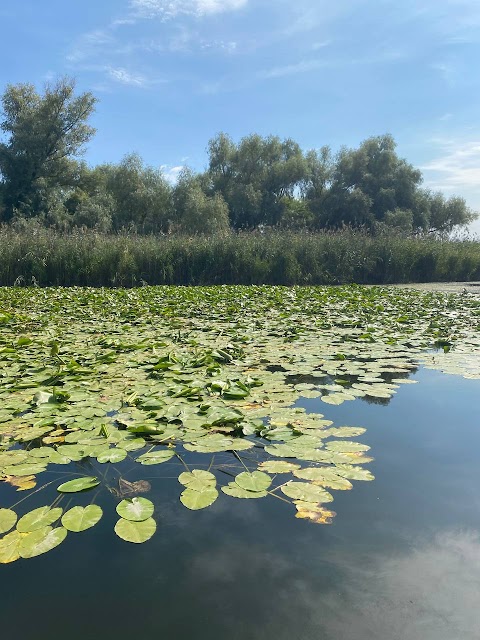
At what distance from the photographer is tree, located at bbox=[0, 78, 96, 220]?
24112 mm

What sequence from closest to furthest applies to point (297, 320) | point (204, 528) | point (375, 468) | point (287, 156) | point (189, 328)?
point (204, 528) < point (375, 468) < point (189, 328) < point (297, 320) < point (287, 156)

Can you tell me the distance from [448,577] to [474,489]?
57cm

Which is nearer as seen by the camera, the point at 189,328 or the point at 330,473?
the point at 330,473

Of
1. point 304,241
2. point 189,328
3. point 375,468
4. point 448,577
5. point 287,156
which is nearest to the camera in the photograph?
point 448,577

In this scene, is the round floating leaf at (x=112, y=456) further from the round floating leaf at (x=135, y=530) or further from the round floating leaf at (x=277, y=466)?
the round floating leaf at (x=277, y=466)

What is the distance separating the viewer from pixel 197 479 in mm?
1732

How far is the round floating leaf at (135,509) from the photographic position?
58.0 inches

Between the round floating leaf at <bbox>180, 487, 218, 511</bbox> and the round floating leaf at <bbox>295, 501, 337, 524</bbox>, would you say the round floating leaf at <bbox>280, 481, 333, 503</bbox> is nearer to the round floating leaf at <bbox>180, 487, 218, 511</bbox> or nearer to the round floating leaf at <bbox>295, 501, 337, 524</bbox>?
the round floating leaf at <bbox>295, 501, 337, 524</bbox>

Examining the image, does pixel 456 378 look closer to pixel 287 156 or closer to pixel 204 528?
pixel 204 528

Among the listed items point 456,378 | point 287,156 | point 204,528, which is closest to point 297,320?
point 456,378

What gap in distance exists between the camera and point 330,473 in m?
1.80

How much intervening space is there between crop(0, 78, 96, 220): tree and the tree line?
48 millimetres

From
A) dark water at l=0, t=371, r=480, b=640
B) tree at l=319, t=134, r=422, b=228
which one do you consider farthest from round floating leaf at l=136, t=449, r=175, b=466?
tree at l=319, t=134, r=422, b=228

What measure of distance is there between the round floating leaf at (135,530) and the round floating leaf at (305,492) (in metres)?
0.46
